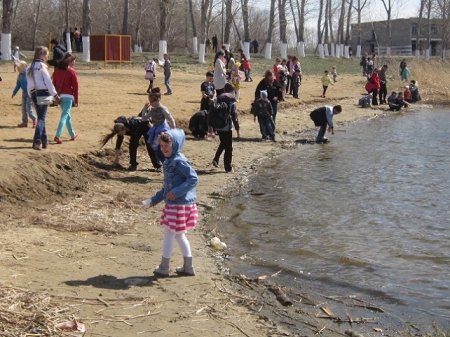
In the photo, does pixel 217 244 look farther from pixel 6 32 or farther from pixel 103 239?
pixel 6 32

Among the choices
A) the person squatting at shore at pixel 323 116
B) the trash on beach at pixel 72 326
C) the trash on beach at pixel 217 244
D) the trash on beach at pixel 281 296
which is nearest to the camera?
the trash on beach at pixel 72 326

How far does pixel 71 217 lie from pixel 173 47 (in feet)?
204

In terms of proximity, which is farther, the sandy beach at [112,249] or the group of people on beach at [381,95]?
the group of people on beach at [381,95]

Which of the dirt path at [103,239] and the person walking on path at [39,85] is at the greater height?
the person walking on path at [39,85]

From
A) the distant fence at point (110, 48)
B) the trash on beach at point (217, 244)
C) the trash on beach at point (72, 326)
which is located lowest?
the trash on beach at point (217, 244)

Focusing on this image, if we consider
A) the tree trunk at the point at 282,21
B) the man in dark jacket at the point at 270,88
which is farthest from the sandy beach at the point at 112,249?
the tree trunk at the point at 282,21

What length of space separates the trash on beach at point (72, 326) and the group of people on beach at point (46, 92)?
6.86 meters

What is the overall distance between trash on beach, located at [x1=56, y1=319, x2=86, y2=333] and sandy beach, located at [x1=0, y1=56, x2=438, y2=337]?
12cm

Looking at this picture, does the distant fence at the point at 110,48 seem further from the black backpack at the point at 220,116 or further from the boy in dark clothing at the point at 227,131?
the black backpack at the point at 220,116

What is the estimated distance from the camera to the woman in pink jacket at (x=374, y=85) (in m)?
29.8

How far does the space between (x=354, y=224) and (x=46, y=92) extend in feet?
18.3

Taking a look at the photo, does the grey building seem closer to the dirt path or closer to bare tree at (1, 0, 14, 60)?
bare tree at (1, 0, 14, 60)

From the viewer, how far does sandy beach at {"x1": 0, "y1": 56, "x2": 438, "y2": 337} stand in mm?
6156

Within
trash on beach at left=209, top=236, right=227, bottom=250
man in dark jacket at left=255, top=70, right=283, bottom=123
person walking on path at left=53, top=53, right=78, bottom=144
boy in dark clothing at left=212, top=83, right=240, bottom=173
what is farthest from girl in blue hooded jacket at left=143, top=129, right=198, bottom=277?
man in dark jacket at left=255, top=70, right=283, bottom=123
